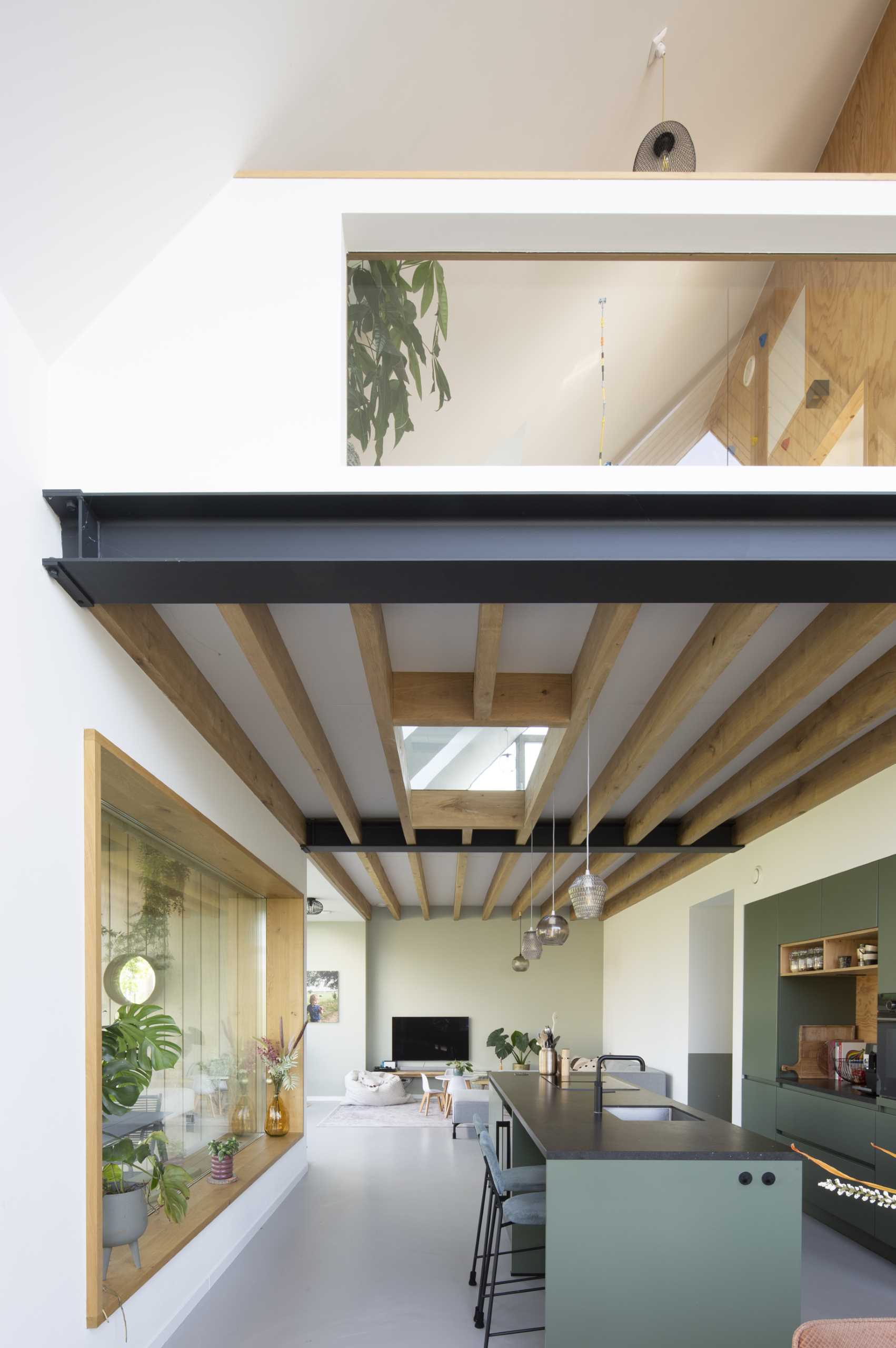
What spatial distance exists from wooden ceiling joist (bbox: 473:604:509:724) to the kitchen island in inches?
69.6

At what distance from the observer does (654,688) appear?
15.5 ft

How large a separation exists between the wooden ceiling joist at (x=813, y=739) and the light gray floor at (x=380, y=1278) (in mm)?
2391

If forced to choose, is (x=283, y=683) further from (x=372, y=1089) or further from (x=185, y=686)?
(x=372, y=1089)

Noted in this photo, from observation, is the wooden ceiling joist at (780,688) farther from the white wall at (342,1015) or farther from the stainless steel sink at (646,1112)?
the white wall at (342,1015)

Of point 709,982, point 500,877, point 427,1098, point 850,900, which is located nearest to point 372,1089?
point 427,1098

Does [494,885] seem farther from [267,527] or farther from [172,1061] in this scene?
[267,527]

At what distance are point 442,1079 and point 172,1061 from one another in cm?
976

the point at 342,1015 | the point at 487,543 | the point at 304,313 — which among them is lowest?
the point at 342,1015

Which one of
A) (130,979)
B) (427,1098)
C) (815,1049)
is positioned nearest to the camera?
(130,979)

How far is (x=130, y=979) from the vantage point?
4547mm

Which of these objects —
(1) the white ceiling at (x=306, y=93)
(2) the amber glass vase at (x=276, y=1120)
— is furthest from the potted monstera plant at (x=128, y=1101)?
(2) the amber glass vase at (x=276, y=1120)

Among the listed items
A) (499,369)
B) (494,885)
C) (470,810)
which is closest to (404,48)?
(499,369)

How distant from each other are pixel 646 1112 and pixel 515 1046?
741 cm

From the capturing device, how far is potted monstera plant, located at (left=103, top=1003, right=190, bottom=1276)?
10.6ft
